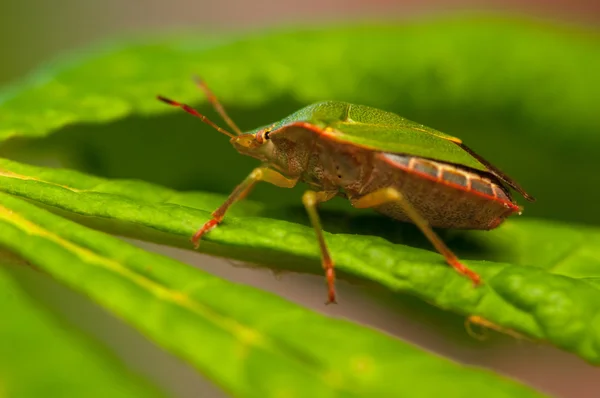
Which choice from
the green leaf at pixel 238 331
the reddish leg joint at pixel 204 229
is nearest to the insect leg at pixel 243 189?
the reddish leg joint at pixel 204 229

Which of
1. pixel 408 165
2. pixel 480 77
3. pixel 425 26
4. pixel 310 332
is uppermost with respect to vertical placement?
pixel 425 26

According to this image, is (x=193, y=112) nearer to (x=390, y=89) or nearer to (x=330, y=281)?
(x=390, y=89)

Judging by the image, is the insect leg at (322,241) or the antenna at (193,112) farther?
the antenna at (193,112)

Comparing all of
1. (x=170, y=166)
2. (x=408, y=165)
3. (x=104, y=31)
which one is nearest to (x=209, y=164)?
(x=170, y=166)

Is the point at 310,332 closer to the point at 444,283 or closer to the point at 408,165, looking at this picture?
the point at 444,283

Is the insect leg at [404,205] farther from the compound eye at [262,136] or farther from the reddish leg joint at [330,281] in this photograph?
the compound eye at [262,136]

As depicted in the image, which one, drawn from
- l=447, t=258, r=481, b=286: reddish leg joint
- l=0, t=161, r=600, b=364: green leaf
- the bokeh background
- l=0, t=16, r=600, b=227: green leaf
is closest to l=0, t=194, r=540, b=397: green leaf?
l=0, t=161, r=600, b=364: green leaf

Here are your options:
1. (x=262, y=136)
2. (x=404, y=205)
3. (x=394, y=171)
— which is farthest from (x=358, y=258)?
(x=262, y=136)
